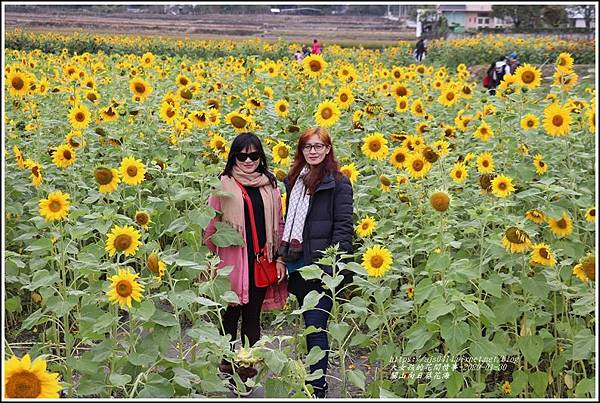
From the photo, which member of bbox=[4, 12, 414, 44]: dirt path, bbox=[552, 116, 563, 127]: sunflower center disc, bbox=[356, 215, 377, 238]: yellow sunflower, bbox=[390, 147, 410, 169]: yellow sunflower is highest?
bbox=[4, 12, 414, 44]: dirt path

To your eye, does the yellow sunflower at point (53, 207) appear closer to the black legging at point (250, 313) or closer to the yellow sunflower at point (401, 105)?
the black legging at point (250, 313)

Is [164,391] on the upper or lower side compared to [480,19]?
lower

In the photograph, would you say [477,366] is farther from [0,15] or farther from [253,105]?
[253,105]

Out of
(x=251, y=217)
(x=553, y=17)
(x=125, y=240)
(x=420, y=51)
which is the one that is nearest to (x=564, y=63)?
(x=251, y=217)

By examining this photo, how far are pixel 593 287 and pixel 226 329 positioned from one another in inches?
67.5

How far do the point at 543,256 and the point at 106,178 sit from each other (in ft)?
6.09

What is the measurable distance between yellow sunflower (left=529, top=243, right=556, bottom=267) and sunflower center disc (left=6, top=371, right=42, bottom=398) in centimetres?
192

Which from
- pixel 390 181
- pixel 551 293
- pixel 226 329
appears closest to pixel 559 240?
pixel 551 293

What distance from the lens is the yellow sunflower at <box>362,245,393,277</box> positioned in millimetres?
3004

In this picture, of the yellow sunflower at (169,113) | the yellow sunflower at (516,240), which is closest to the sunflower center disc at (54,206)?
the yellow sunflower at (169,113)

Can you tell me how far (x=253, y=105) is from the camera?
545 centimetres

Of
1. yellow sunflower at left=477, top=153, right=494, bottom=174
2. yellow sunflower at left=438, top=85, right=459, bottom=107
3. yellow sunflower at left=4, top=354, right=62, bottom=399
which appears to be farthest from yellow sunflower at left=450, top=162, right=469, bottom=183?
yellow sunflower at left=438, top=85, right=459, bottom=107

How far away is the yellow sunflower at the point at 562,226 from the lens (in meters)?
3.15

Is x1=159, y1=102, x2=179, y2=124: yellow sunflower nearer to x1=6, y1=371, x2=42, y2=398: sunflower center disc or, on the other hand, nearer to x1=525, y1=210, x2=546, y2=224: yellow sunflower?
x1=525, y1=210, x2=546, y2=224: yellow sunflower
